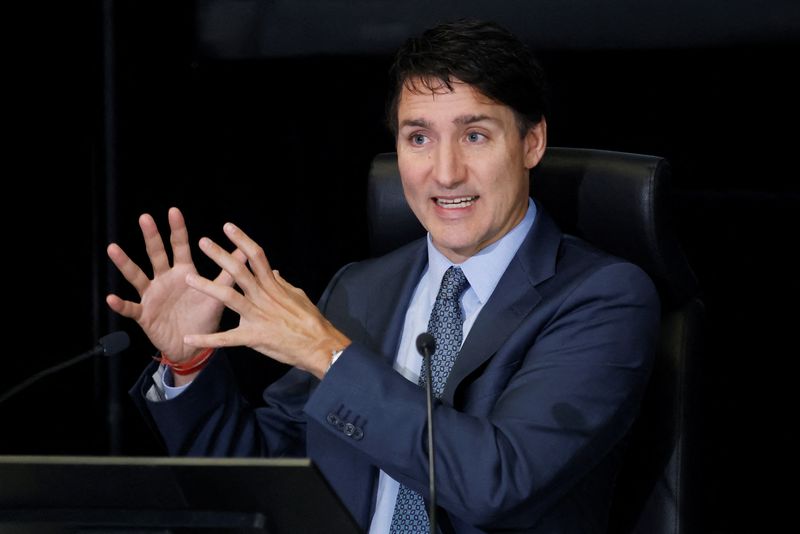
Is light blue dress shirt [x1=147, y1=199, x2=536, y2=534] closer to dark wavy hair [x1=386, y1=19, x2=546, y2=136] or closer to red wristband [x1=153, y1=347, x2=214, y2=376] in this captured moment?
red wristband [x1=153, y1=347, x2=214, y2=376]

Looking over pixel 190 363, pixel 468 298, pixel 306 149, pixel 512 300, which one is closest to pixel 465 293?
pixel 468 298

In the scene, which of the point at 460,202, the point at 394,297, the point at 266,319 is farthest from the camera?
the point at 394,297

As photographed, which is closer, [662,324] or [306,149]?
[662,324]

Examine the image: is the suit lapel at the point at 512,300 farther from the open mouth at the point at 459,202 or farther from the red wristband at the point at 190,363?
the red wristband at the point at 190,363

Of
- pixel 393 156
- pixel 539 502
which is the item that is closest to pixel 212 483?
pixel 539 502

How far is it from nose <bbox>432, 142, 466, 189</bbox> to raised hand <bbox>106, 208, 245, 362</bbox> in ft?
1.19

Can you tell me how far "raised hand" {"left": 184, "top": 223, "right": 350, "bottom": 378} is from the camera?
1.51 m

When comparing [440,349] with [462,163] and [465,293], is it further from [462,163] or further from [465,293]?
[462,163]

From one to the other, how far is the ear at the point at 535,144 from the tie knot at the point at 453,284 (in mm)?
206

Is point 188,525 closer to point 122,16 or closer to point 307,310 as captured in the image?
point 307,310

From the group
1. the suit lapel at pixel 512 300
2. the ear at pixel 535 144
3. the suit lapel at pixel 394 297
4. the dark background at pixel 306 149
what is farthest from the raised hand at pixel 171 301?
the dark background at pixel 306 149

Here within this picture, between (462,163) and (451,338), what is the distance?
10.8 inches

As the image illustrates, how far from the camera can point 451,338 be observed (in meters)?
1.76

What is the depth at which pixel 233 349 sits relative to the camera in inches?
106
